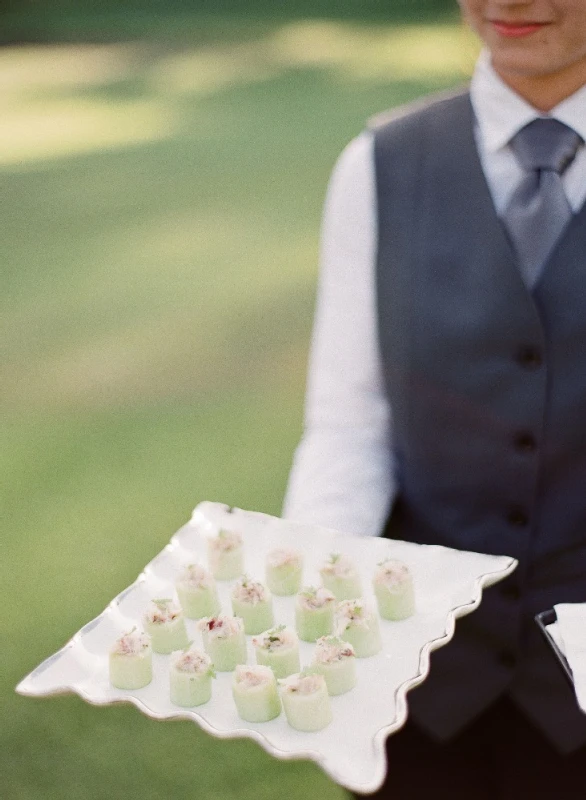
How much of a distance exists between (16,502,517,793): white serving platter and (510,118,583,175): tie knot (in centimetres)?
50

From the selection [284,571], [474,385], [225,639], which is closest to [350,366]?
[474,385]

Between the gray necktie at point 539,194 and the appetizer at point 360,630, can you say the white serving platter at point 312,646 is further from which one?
the gray necktie at point 539,194

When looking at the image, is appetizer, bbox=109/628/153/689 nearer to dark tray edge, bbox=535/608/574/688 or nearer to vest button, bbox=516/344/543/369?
dark tray edge, bbox=535/608/574/688

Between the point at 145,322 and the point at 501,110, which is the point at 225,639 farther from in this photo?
the point at 145,322

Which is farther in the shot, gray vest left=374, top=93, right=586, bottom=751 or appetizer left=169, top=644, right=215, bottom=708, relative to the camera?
gray vest left=374, top=93, right=586, bottom=751

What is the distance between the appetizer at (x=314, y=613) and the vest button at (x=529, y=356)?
37cm

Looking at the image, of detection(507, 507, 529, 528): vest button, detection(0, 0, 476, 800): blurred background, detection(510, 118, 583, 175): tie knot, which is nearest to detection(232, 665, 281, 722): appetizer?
detection(507, 507, 529, 528): vest button

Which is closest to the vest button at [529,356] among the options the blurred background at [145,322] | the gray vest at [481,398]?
the gray vest at [481,398]

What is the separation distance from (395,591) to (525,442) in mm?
264

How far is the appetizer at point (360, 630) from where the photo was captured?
1472mm

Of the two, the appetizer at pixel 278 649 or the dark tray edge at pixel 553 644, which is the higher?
the dark tray edge at pixel 553 644

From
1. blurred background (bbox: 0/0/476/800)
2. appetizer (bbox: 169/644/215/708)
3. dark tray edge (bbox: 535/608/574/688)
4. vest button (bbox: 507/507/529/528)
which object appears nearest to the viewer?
dark tray edge (bbox: 535/608/574/688)

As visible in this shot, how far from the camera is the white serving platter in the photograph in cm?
129

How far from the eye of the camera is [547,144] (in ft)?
5.23
